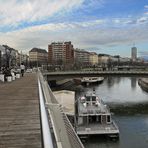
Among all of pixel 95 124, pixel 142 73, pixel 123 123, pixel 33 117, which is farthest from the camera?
pixel 142 73

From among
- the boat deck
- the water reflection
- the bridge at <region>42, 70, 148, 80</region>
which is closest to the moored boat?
the boat deck

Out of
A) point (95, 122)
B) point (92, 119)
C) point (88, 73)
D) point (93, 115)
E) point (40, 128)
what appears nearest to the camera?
point (40, 128)

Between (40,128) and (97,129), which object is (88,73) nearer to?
(97,129)

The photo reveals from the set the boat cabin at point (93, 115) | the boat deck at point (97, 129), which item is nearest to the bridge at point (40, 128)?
the boat deck at point (97, 129)

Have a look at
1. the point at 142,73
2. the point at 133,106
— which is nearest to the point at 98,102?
the point at 133,106

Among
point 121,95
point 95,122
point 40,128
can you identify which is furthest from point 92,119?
point 121,95

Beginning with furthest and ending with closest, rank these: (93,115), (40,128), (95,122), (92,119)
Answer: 1. (92,119)
2. (95,122)
3. (93,115)
4. (40,128)

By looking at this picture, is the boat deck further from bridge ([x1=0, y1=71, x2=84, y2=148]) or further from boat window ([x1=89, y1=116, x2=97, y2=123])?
bridge ([x1=0, y1=71, x2=84, y2=148])

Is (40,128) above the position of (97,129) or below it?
above

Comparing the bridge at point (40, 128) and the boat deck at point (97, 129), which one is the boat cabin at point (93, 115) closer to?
the boat deck at point (97, 129)

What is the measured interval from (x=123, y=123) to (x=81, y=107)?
518cm

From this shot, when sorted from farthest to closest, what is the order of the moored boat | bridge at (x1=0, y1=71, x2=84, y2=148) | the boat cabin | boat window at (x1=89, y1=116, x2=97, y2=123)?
boat window at (x1=89, y1=116, x2=97, y2=123) < the boat cabin < the moored boat < bridge at (x1=0, y1=71, x2=84, y2=148)

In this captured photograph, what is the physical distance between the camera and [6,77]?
106ft

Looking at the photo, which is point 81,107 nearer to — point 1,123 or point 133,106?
point 133,106
